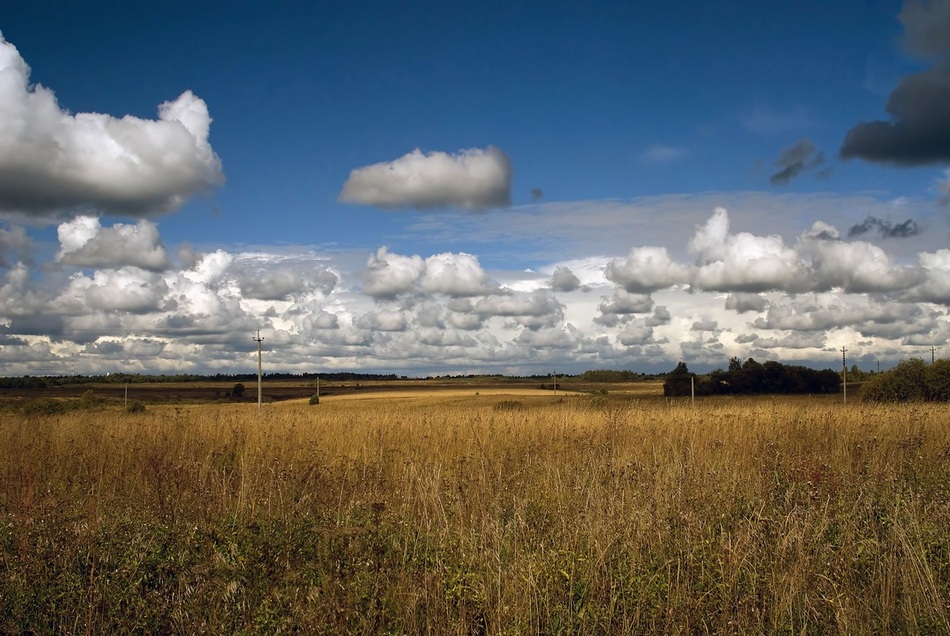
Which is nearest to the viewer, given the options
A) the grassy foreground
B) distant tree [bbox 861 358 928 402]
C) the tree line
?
the grassy foreground

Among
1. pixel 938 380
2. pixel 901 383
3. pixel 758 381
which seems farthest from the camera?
pixel 758 381

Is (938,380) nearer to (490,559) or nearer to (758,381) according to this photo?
A: (758,381)

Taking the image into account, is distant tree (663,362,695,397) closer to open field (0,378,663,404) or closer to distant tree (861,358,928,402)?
open field (0,378,663,404)

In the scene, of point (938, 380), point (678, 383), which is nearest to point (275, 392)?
Answer: point (678, 383)

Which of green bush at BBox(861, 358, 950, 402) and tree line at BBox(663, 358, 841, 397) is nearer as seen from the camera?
green bush at BBox(861, 358, 950, 402)

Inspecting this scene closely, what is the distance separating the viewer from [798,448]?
503 inches

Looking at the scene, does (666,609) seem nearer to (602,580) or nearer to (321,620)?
(602,580)

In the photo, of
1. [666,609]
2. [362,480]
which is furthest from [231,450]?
[666,609]

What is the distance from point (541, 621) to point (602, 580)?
0.67 m

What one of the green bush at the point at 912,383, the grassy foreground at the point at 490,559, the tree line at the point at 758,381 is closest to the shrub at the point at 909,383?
the green bush at the point at 912,383

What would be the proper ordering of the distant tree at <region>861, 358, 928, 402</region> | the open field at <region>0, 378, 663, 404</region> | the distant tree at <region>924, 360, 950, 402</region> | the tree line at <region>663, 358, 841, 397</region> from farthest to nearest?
the open field at <region>0, 378, 663, 404</region> → the tree line at <region>663, 358, 841, 397</region> → the distant tree at <region>861, 358, 928, 402</region> → the distant tree at <region>924, 360, 950, 402</region>

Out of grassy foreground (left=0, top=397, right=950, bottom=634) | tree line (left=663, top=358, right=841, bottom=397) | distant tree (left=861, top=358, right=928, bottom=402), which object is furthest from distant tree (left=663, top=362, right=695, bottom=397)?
grassy foreground (left=0, top=397, right=950, bottom=634)

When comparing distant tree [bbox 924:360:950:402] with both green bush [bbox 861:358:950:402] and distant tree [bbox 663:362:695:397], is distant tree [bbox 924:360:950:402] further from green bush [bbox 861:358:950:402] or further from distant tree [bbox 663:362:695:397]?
distant tree [bbox 663:362:695:397]

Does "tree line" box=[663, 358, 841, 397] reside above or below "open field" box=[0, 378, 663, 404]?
above
